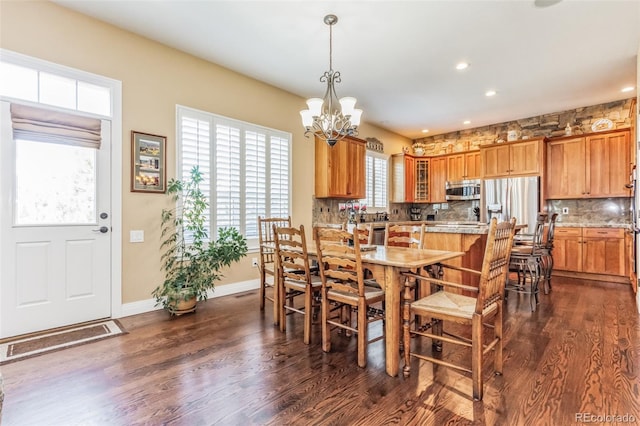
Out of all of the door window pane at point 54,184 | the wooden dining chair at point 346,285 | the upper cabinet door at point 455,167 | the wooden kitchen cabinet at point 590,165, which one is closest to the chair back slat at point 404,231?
the wooden dining chair at point 346,285

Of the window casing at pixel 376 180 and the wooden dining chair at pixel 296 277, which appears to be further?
the window casing at pixel 376 180

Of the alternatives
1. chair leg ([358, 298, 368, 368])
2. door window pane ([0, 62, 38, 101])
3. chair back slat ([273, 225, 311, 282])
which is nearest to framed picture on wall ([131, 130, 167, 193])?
door window pane ([0, 62, 38, 101])

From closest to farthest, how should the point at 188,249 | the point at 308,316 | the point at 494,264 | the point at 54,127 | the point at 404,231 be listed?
the point at 494,264 < the point at 308,316 < the point at 54,127 < the point at 404,231 < the point at 188,249

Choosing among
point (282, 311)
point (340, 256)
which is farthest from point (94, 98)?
point (340, 256)

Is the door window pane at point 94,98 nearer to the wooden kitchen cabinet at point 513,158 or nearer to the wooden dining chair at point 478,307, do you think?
the wooden dining chair at point 478,307

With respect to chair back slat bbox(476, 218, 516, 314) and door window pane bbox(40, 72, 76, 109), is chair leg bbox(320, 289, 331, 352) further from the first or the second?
door window pane bbox(40, 72, 76, 109)

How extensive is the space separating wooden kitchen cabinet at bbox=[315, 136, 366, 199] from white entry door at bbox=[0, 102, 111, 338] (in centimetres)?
308

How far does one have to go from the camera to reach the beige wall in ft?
9.33

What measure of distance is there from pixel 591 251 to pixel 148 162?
22.3 ft

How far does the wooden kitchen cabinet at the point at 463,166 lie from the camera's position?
6855 mm

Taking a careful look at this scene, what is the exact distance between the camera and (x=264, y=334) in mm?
2859

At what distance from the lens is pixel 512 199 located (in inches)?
234

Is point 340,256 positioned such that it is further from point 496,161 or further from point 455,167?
point 455,167

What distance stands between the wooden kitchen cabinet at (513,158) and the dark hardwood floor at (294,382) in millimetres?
3575
